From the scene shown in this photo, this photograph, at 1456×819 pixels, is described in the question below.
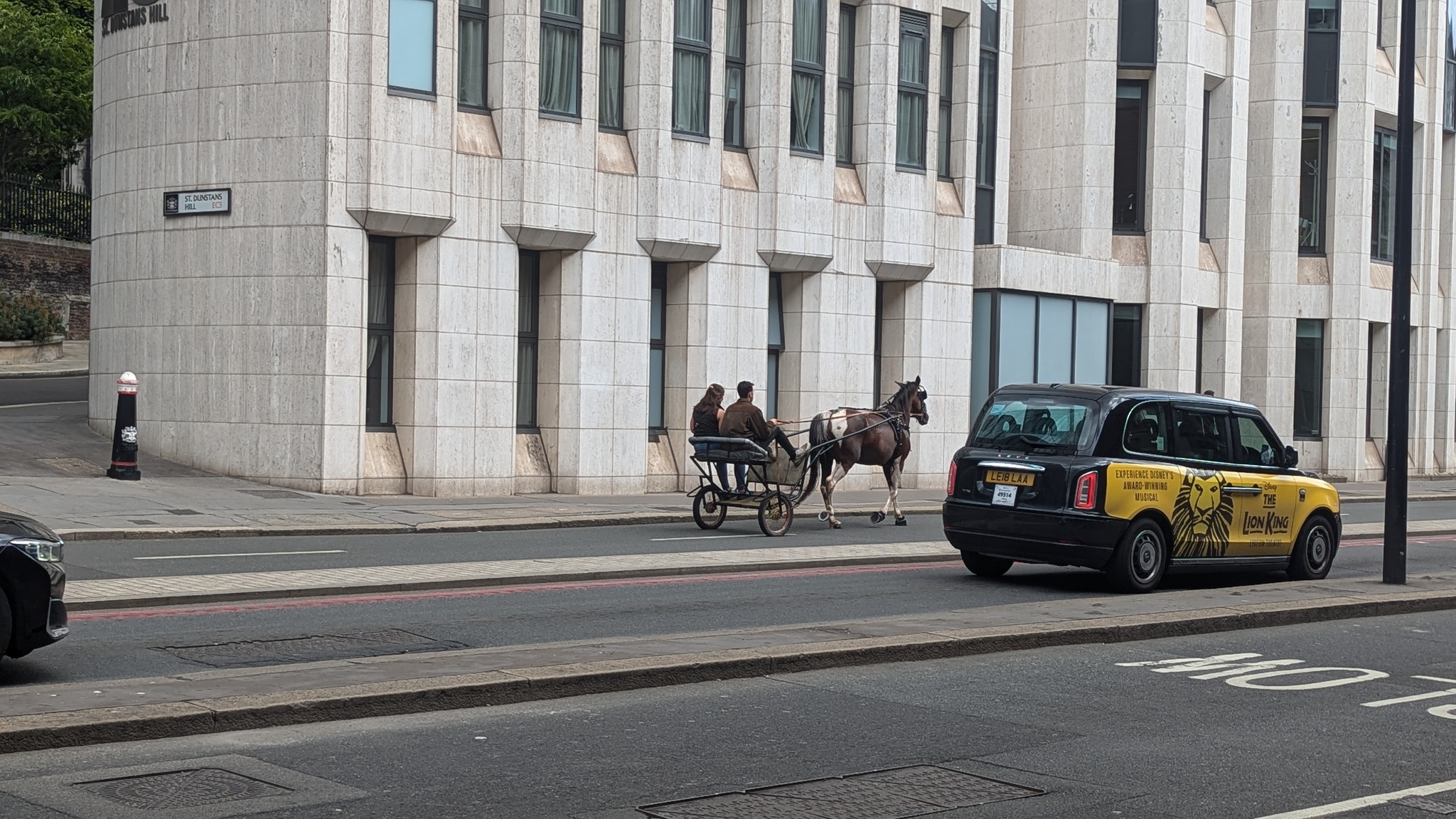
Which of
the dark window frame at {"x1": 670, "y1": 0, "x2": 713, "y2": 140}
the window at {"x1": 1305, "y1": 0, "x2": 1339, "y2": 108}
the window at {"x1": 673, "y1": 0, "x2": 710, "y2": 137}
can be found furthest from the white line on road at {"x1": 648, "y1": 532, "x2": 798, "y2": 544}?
the window at {"x1": 1305, "y1": 0, "x2": 1339, "y2": 108}

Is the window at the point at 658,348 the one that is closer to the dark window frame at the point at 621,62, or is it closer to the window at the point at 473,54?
the dark window frame at the point at 621,62

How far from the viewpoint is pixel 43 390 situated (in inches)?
1439

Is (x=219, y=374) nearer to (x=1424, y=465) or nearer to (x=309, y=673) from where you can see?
(x=309, y=673)

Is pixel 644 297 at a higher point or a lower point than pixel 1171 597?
higher

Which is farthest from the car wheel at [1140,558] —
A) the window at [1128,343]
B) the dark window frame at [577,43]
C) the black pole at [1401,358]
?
the window at [1128,343]

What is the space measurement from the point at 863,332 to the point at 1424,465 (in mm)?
22717

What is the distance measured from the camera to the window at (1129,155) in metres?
40.1

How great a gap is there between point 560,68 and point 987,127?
1214cm

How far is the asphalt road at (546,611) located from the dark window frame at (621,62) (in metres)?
12.9

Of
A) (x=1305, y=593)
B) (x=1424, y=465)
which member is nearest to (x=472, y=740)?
(x=1305, y=593)

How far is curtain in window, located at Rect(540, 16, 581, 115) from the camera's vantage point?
27797 millimetres

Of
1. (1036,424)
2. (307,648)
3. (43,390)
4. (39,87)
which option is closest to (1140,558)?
(1036,424)

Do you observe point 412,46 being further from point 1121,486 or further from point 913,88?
point 1121,486

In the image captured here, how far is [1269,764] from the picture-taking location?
8617 millimetres
